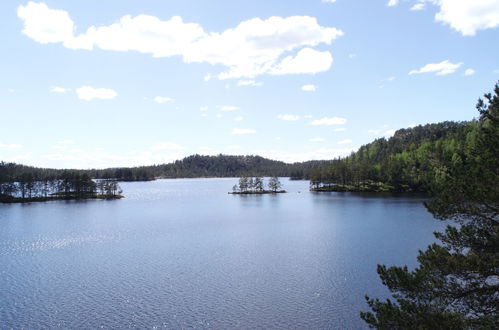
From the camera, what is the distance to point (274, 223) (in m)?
86.1

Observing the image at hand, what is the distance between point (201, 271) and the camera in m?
44.6

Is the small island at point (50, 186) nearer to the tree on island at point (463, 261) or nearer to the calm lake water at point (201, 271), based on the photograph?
the calm lake water at point (201, 271)

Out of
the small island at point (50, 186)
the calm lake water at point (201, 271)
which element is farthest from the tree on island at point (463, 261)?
the small island at point (50, 186)

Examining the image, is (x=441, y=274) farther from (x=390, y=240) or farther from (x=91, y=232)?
(x=91, y=232)

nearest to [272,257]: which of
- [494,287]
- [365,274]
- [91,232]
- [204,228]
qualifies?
[365,274]

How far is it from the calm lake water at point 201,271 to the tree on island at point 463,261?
13.5m

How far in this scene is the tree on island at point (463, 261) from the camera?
48.6 feet

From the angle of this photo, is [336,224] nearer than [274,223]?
Yes

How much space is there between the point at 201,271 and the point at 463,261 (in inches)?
1367

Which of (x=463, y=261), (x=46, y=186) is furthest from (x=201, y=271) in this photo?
(x=46, y=186)

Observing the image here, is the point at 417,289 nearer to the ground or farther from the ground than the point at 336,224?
farther from the ground

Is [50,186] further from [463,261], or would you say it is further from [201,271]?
[463,261]

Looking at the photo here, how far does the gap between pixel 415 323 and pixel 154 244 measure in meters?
54.3

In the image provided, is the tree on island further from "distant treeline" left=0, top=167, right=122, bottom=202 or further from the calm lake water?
"distant treeline" left=0, top=167, right=122, bottom=202
